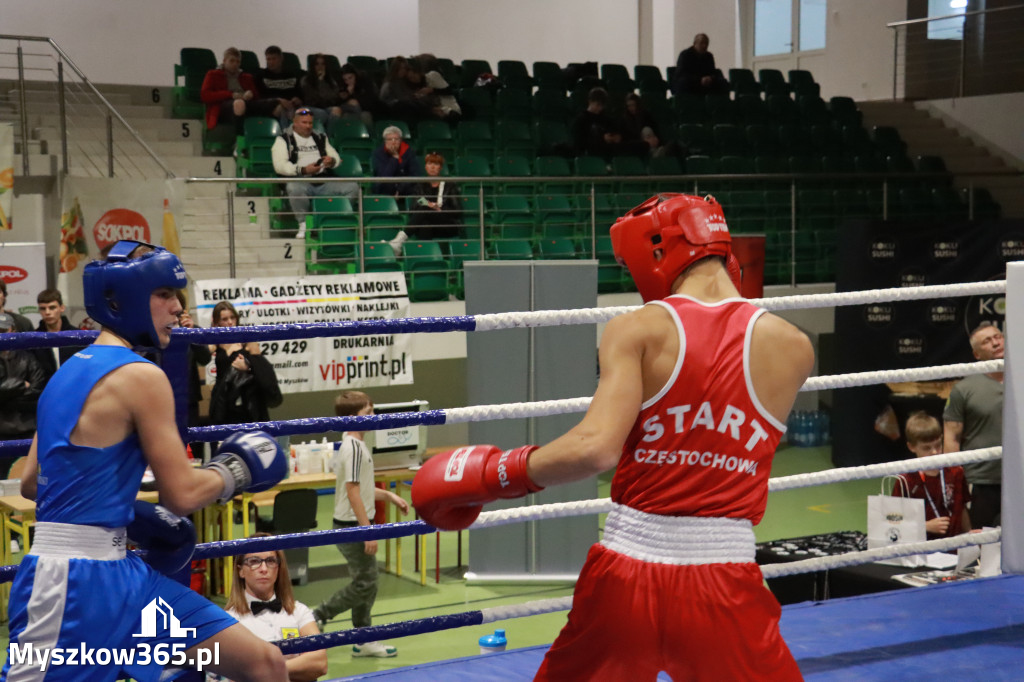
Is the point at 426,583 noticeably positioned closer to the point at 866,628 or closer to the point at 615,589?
the point at 866,628

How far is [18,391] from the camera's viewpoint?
5883 millimetres

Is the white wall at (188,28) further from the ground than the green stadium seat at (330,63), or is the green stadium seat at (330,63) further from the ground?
the white wall at (188,28)

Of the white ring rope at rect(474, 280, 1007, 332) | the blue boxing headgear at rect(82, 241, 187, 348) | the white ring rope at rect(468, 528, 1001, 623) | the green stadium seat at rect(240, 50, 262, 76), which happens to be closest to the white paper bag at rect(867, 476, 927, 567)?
the white ring rope at rect(468, 528, 1001, 623)

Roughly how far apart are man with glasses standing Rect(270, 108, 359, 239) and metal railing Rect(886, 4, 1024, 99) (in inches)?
290

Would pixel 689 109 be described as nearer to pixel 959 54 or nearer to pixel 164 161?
pixel 959 54

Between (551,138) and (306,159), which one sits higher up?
(551,138)

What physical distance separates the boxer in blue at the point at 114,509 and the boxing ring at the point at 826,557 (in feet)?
0.67

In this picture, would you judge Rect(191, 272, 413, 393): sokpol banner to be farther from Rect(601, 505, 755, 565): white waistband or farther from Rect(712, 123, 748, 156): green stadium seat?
Rect(601, 505, 755, 565): white waistband

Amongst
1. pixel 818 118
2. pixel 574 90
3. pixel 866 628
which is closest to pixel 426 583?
pixel 866 628

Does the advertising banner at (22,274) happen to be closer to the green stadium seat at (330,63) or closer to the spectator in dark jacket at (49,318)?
the spectator in dark jacket at (49,318)

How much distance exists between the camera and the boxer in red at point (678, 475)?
5.61ft

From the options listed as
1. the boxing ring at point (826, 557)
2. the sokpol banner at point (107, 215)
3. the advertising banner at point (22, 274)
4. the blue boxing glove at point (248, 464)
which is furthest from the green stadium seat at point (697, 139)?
the blue boxing glove at point (248, 464)

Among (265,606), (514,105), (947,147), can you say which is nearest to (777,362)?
(265,606)

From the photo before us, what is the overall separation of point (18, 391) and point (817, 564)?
4.65 metres
